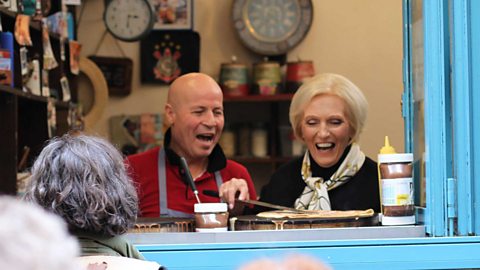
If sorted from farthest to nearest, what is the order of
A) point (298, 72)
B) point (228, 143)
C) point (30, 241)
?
point (228, 143)
point (298, 72)
point (30, 241)

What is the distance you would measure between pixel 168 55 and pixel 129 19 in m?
0.67

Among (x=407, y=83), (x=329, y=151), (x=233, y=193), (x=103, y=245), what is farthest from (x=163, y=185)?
(x=103, y=245)

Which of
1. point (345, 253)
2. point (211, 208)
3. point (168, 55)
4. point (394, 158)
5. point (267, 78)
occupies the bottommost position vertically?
point (345, 253)

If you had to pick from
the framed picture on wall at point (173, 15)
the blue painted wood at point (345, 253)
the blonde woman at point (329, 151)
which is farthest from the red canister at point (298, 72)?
the blue painted wood at point (345, 253)

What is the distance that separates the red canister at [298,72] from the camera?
655 cm

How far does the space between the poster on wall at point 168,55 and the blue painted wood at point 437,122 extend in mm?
4432

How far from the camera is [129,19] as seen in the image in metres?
6.36

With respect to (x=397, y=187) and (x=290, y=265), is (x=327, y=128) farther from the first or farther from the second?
(x=290, y=265)

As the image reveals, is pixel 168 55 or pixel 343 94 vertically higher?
pixel 168 55

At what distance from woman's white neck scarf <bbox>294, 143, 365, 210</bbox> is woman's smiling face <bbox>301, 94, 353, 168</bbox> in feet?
0.17

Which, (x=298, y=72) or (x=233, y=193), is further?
(x=298, y=72)

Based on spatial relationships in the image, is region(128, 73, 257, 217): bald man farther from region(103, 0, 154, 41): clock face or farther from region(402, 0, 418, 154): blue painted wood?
region(103, 0, 154, 41): clock face

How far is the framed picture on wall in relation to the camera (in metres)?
6.94

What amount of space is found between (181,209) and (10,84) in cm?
126
